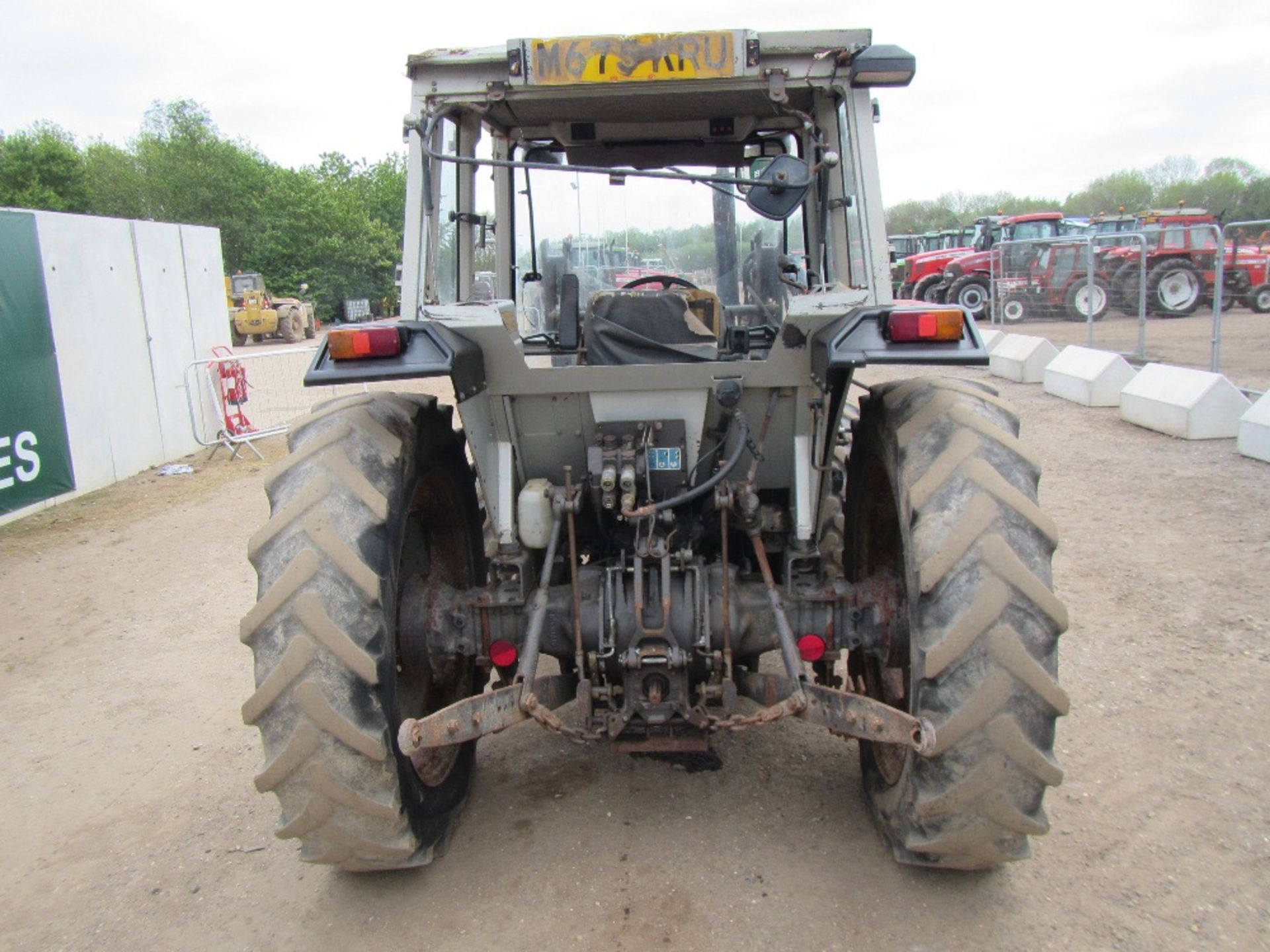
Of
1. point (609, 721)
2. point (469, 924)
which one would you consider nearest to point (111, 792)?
point (469, 924)

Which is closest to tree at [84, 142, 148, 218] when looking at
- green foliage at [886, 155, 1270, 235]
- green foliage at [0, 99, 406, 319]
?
green foliage at [0, 99, 406, 319]

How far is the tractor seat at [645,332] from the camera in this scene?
139 inches

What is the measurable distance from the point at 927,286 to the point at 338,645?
2423 centimetres

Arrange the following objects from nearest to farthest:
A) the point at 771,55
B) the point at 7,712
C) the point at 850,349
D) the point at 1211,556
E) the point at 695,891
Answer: the point at 850,349 < the point at 695,891 < the point at 771,55 < the point at 7,712 < the point at 1211,556

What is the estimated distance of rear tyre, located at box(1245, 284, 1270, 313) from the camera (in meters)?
20.6

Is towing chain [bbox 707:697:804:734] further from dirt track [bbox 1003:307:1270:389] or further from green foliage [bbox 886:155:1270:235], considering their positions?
green foliage [bbox 886:155:1270:235]

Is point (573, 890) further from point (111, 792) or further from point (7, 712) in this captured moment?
point (7, 712)

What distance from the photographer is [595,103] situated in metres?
3.52

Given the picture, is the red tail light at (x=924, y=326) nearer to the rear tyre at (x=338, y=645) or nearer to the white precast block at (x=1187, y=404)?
the rear tyre at (x=338, y=645)

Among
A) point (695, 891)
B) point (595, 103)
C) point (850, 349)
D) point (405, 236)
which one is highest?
point (595, 103)

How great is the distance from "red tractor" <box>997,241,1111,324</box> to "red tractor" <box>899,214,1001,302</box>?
14.2 ft

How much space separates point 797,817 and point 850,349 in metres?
1.73

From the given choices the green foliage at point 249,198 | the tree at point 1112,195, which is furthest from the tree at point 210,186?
the tree at point 1112,195

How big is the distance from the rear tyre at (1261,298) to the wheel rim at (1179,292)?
49.5 inches
